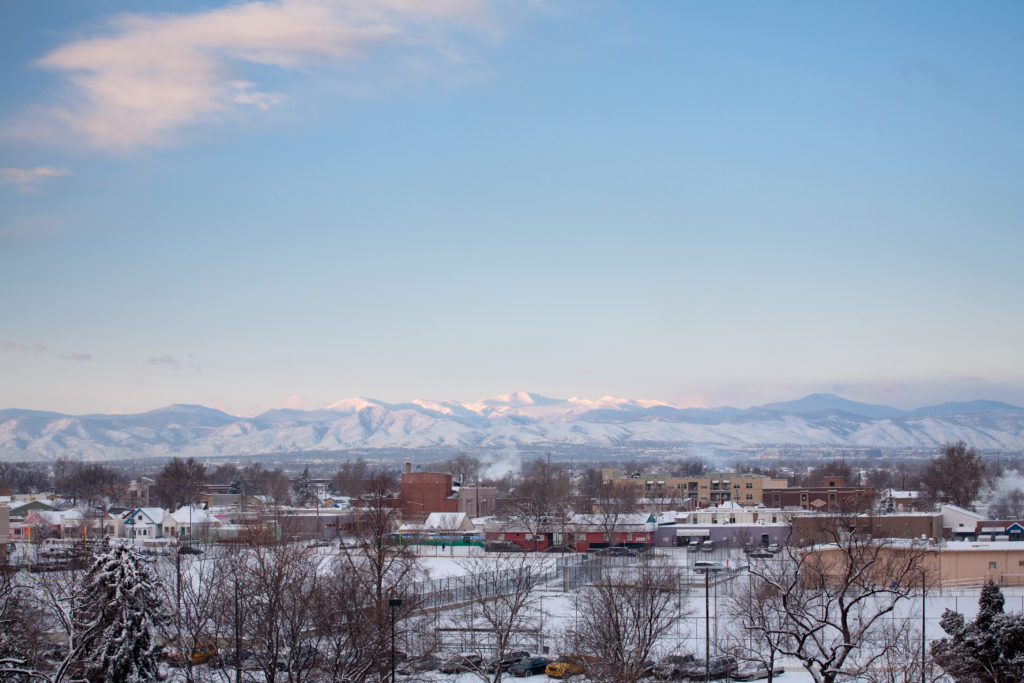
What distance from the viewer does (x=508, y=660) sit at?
77.1 ft

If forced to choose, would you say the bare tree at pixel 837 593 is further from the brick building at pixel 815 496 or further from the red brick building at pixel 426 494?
the red brick building at pixel 426 494

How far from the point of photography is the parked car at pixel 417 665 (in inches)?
815

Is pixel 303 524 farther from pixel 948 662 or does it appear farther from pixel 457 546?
pixel 948 662

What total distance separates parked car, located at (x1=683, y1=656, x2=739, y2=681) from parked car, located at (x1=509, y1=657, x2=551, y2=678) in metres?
3.56

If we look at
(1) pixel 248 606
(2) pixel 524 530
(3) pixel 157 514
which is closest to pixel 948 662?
(1) pixel 248 606

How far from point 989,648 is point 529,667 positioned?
10.1 metres

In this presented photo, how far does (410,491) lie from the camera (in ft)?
234

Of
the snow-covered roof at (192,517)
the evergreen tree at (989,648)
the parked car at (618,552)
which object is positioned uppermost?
the evergreen tree at (989,648)

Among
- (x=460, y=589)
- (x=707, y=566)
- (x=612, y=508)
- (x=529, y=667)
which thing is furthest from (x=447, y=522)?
(x=529, y=667)

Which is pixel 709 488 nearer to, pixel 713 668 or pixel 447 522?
pixel 447 522

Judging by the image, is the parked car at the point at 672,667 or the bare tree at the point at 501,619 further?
the bare tree at the point at 501,619

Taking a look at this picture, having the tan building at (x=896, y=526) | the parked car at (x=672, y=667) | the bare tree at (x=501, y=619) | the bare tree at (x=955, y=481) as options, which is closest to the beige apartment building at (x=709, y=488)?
the bare tree at (x=955, y=481)

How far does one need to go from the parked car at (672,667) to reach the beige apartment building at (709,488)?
58.8 meters

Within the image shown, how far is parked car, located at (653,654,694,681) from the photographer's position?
20.8 meters
